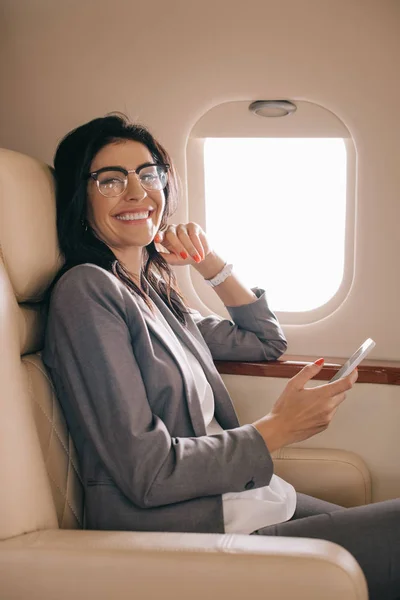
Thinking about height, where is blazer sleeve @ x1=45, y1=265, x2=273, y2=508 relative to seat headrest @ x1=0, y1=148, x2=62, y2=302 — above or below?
below

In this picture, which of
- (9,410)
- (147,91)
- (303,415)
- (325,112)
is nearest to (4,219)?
(9,410)

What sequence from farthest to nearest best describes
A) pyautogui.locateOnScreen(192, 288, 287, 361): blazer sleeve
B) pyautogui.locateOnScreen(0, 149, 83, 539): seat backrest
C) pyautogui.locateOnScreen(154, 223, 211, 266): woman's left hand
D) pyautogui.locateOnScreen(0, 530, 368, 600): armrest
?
pyautogui.locateOnScreen(192, 288, 287, 361): blazer sleeve → pyautogui.locateOnScreen(154, 223, 211, 266): woman's left hand → pyautogui.locateOnScreen(0, 149, 83, 539): seat backrest → pyautogui.locateOnScreen(0, 530, 368, 600): armrest

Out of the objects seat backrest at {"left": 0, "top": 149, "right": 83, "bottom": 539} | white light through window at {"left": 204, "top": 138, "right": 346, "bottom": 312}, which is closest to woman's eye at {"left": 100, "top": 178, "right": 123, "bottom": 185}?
seat backrest at {"left": 0, "top": 149, "right": 83, "bottom": 539}

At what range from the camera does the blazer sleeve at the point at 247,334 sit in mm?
1796

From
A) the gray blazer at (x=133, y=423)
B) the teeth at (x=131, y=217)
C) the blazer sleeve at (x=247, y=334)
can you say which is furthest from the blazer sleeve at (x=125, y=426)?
the blazer sleeve at (x=247, y=334)

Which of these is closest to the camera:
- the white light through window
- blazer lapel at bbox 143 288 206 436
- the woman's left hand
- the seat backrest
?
the seat backrest

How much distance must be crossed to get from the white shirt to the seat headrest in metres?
0.27

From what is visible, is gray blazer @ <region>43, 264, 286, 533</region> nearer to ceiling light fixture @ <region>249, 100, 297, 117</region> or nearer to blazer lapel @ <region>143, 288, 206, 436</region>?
blazer lapel @ <region>143, 288, 206, 436</region>

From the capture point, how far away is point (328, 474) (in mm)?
1695

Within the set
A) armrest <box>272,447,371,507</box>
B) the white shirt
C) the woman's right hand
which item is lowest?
armrest <box>272,447,371,507</box>

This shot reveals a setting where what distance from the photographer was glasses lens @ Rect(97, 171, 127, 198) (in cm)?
149

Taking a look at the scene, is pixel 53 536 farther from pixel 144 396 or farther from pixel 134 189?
pixel 134 189

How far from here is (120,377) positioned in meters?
1.20

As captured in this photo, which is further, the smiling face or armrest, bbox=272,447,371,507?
armrest, bbox=272,447,371,507
